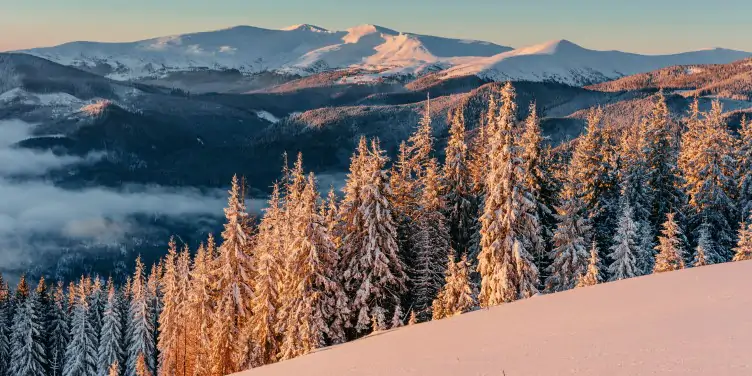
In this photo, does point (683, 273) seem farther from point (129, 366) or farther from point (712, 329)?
point (129, 366)

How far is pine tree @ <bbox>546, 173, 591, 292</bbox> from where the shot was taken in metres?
35.5

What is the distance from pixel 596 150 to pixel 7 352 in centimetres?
7715

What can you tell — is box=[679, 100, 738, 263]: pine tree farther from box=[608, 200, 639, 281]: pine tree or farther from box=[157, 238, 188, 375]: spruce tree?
box=[157, 238, 188, 375]: spruce tree

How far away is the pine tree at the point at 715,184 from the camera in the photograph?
41.8 metres

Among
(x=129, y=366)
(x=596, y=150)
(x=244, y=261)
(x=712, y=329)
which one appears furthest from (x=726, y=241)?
(x=129, y=366)

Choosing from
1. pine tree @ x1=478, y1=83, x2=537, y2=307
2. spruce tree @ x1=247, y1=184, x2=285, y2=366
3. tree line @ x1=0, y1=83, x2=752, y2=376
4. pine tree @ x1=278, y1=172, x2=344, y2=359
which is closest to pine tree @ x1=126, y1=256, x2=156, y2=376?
tree line @ x1=0, y1=83, x2=752, y2=376

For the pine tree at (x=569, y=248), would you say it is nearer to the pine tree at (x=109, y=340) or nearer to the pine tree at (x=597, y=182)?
the pine tree at (x=597, y=182)

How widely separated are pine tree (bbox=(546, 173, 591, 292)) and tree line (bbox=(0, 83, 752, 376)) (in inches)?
3.8

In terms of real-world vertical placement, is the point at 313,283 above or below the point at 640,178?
below

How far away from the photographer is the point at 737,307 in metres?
18.5

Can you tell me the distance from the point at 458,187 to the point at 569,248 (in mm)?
10052

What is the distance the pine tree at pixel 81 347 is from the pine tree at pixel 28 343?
349 centimetres

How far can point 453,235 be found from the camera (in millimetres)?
44500

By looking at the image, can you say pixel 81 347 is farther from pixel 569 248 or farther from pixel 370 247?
pixel 569 248
